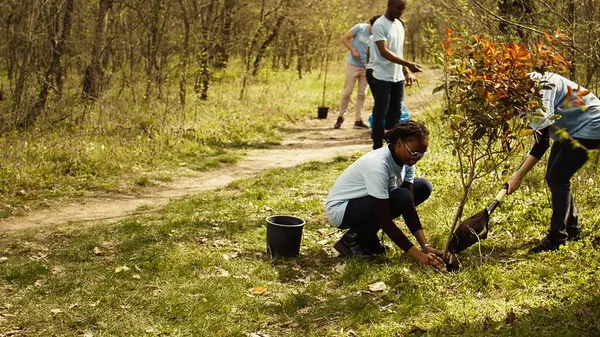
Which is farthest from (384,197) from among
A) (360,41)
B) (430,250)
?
(360,41)

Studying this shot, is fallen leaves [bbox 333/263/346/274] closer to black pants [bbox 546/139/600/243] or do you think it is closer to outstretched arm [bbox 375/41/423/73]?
black pants [bbox 546/139/600/243]

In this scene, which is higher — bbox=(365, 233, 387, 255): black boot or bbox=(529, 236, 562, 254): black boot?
bbox=(529, 236, 562, 254): black boot

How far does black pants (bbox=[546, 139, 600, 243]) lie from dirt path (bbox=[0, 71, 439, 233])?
447cm

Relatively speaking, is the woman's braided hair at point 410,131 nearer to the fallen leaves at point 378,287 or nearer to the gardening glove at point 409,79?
the fallen leaves at point 378,287

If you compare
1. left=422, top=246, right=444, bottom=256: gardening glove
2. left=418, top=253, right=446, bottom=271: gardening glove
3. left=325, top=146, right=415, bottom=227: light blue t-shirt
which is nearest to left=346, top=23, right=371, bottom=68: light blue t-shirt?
left=325, top=146, right=415, bottom=227: light blue t-shirt

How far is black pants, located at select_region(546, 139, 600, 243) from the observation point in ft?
15.9

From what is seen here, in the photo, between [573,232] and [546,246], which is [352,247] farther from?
[573,232]

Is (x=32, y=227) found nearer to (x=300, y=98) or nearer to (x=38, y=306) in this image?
(x=38, y=306)

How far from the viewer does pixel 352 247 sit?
5480 mm

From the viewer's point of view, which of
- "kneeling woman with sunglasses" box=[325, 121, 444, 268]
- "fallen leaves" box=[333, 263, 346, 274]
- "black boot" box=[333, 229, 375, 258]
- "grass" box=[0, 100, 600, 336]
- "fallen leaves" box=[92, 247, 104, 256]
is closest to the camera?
"grass" box=[0, 100, 600, 336]

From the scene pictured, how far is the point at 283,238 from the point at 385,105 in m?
3.17

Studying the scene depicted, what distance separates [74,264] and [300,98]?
12.5 m

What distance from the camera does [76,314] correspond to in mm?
4449

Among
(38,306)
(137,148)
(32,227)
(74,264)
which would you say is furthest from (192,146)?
(38,306)
